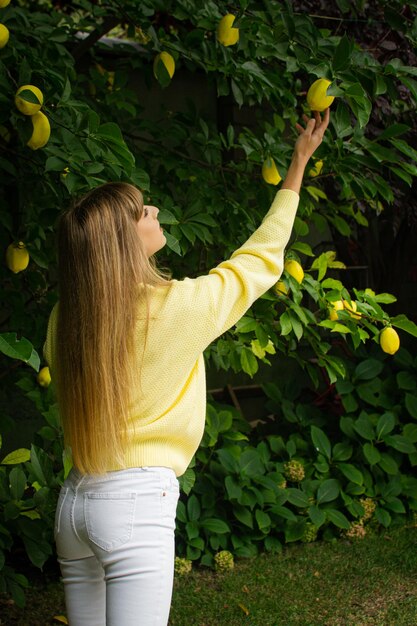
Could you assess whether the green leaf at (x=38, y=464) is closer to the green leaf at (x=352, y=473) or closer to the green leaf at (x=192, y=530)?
the green leaf at (x=192, y=530)

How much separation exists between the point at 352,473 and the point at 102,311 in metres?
2.38

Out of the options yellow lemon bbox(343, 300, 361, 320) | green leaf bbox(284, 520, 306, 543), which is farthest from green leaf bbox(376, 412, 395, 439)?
yellow lemon bbox(343, 300, 361, 320)

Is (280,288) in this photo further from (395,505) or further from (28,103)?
(395,505)

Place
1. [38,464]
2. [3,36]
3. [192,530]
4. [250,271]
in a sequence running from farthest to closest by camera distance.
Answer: [192,530] < [38,464] < [3,36] < [250,271]

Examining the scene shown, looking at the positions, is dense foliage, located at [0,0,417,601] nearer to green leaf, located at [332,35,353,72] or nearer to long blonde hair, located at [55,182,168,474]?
green leaf, located at [332,35,353,72]

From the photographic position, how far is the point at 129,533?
62.9 inches

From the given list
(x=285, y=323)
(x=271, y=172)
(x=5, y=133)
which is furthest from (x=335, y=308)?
(x=5, y=133)

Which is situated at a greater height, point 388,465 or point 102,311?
point 102,311

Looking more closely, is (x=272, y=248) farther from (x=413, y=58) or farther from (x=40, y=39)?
(x=413, y=58)

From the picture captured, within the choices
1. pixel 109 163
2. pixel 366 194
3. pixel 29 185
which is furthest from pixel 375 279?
pixel 109 163

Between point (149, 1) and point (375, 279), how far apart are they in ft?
7.95

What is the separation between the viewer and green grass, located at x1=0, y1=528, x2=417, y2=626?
117 inches

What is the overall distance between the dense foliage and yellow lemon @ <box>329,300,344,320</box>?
2 cm

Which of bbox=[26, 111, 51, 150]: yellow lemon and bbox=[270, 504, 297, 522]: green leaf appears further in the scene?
bbox=[270, 504, 297, 522]: green leaf
